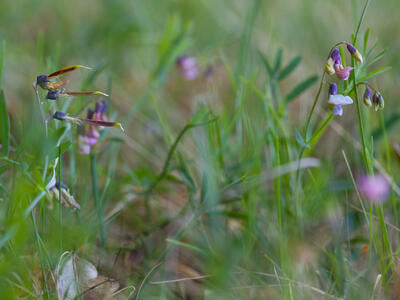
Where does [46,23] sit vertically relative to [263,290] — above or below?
above

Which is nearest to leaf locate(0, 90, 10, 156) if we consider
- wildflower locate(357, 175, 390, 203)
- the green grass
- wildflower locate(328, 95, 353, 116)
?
the green grass

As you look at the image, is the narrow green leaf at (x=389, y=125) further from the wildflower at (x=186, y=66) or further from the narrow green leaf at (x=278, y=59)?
the wildflower at (x=186, y=66)

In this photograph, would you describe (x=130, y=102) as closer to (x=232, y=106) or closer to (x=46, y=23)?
(x=232, y=106)

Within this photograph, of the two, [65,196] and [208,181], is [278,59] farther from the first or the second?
[65,196]

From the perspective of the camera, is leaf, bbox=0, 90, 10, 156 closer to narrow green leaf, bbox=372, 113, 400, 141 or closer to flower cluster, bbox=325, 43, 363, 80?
flower cluster, bbox=325, 43, 363, 80

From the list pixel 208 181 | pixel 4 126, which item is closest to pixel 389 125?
pixel 208 181

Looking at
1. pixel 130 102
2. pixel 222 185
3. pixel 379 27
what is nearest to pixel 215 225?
pixel 222 185
